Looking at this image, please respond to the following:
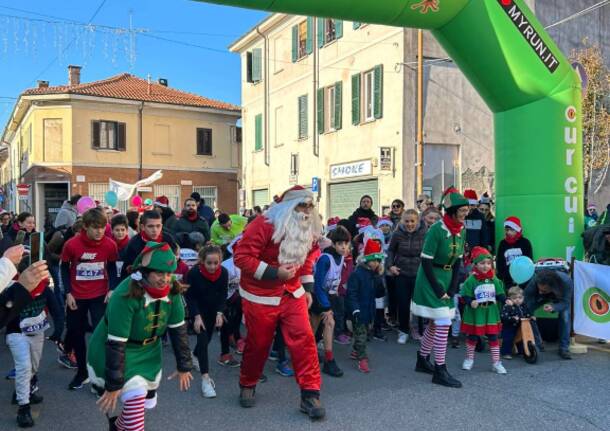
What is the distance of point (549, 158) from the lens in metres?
7.19

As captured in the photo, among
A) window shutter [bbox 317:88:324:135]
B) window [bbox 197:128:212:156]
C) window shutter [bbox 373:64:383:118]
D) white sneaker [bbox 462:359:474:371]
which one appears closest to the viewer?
white sneaker [bbox 462:359:474:371]

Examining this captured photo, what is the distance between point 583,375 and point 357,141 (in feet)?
44.1

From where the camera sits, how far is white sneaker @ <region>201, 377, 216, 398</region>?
514 cm

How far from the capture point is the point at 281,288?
4703 mm

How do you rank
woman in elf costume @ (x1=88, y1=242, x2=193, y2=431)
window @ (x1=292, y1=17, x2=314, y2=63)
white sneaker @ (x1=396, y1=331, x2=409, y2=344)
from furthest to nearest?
window @ (x1=292, y1=17, x2=314, y2=63) < white sneaker @ (x1=396, y1=331, x2=409, y2=344) < woman in elf costume @ (x1=88, y1=242, x2=193, y2=431)

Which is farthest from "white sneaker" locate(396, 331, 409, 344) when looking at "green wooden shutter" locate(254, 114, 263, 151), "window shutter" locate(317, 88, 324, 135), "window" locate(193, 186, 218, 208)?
"window" locate(193, 186, 218, 208)

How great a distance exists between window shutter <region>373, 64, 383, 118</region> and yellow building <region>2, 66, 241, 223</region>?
16.3 metres

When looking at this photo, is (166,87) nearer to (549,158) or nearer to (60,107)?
(60,107)

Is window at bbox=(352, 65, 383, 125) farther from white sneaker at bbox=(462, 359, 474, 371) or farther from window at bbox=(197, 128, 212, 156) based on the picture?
window at bbox=(197, 128, 212, 156)

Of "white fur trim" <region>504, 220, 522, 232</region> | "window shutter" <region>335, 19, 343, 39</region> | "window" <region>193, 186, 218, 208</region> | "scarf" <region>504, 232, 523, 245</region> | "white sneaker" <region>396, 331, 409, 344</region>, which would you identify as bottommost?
"white sneaker" <region>396, 331, 409, 344</region>

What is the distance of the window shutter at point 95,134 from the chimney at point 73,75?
16.6ft

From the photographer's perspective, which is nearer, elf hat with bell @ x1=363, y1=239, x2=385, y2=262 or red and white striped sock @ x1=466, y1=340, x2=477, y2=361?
red and white striped sock @ x1=466, y1=340, x2=477, y2=361

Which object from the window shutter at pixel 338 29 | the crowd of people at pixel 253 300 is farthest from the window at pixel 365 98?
the crowd of people at pixel 253 300

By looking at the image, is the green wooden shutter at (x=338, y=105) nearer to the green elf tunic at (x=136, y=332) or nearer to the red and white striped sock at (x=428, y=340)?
the red and white striped sock at (x=428, y=340)
